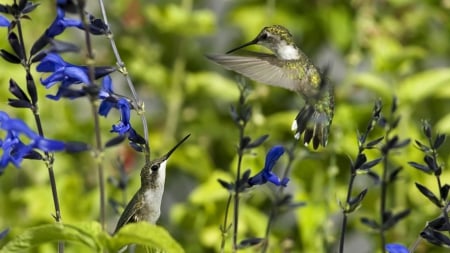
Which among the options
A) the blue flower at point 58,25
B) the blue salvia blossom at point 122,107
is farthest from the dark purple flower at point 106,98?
the blue flower at point 58,25

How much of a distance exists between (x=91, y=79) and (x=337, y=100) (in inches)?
74.6

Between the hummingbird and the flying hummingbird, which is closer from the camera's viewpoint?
the hummingbird

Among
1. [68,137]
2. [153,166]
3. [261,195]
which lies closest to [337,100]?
[261,195]

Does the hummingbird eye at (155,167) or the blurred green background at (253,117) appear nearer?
the hummingbird eye at (155,167)

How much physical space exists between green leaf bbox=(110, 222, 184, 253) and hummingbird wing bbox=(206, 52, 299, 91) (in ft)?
1.45

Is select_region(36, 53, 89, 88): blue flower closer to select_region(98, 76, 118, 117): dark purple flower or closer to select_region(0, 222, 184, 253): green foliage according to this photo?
select_region(98, 76, 118, 117): dark purple flower

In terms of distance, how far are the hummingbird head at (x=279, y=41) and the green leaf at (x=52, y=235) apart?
1.96ft

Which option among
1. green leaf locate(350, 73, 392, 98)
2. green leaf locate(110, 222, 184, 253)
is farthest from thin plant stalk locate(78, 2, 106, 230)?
green leaf locate(350, 73, 392, 98)

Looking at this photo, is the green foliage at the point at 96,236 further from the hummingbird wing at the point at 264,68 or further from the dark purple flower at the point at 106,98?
the hummingbird wing at the point at 264,68

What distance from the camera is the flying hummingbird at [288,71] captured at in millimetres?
1651

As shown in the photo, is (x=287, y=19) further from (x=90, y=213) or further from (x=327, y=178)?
(x=90, y=213)

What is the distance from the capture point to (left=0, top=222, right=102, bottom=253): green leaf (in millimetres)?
1260

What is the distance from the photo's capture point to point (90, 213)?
9.13 ft

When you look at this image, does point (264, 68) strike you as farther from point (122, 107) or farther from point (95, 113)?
point (95, 113)
